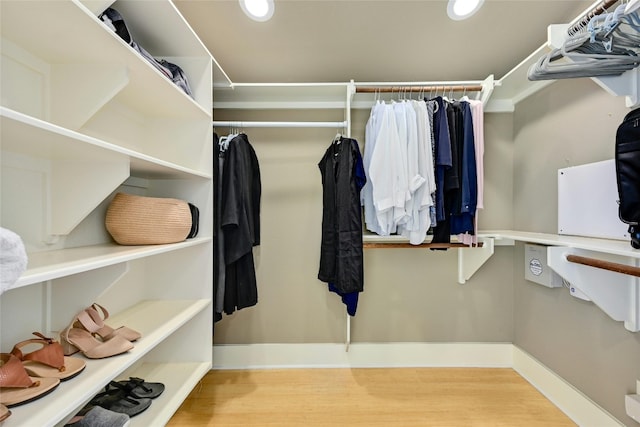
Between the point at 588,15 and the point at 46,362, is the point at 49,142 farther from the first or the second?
the point at 588,15

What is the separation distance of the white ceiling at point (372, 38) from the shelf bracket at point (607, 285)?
1.27 metres

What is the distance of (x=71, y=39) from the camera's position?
2.77ft

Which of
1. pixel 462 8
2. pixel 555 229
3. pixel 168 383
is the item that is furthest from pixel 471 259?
pixel 168 383

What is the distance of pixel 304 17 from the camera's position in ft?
4.93

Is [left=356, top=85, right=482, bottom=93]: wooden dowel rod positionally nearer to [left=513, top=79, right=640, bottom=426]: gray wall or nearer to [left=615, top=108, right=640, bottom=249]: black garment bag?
[left=513, top=79, right=640, bottom=426]: gray wall

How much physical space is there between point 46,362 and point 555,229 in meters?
2.40

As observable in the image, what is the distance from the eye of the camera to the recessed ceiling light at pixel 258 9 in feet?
4.69

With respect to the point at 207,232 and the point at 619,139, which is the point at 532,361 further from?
the point at 207,232

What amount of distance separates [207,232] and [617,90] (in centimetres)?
198

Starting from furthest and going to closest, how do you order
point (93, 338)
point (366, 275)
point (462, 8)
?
point (366, 275) < point (462, 8) < point (93, 338)

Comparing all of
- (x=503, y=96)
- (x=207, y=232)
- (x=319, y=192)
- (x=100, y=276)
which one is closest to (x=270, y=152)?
(x=319, y=192)

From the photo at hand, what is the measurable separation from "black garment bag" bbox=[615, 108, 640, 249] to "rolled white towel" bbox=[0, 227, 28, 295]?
1.79m

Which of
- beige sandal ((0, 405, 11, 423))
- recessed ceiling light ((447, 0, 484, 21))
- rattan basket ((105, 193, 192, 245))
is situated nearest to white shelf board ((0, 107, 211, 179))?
rattan basket ((105, 193, 192, 245))

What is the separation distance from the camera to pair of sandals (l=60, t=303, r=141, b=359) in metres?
0.94
